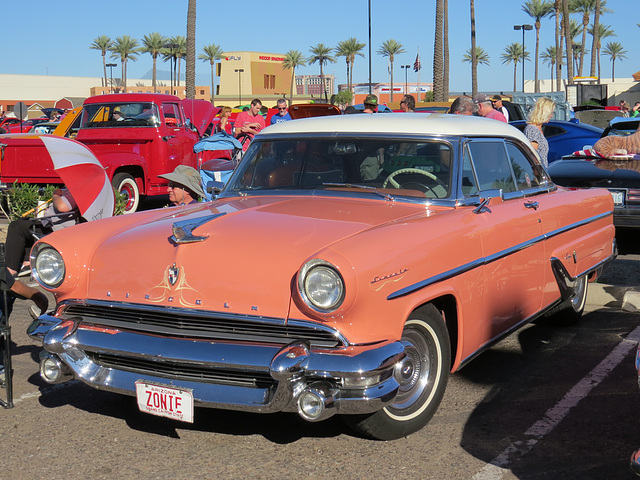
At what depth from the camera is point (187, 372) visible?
11.8 ft

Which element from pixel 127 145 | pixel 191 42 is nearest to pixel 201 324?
pixel 127 145

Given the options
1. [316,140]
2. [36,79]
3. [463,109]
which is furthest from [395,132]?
[36,79]

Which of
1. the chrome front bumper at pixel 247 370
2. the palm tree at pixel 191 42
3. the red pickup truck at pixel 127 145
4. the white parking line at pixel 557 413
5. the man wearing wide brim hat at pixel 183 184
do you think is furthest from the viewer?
the palm tree at pixel 191 42

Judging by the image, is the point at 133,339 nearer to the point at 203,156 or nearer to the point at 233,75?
the point at 203,156

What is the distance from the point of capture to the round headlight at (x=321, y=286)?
342cm

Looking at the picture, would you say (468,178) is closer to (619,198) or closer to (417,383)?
(417,383)

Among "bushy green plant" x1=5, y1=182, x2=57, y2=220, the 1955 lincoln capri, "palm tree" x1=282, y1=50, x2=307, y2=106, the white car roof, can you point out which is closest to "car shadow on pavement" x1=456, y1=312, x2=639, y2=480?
the 1955 lincoln capri

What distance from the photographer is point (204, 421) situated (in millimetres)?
4254

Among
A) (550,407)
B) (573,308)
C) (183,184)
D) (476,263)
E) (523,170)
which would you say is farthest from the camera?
(573,308)

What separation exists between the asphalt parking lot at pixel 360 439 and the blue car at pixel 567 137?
10.1m

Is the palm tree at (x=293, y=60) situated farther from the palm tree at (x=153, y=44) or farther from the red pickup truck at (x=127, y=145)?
the red pickup truck at (x=127, y=145)

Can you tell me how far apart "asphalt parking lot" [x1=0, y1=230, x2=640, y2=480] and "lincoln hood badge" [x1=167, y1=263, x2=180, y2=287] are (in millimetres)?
834

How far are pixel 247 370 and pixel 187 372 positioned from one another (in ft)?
1.10

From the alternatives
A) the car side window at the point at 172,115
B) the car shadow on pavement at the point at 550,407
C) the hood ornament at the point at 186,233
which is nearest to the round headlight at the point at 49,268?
the hood ornament at the point at 186,233
